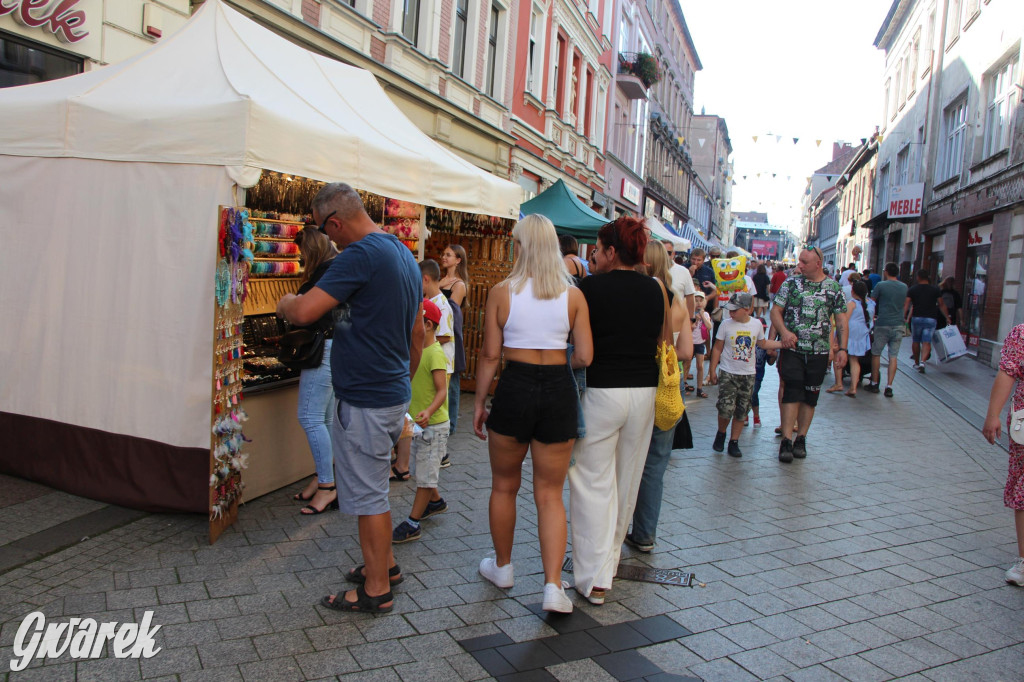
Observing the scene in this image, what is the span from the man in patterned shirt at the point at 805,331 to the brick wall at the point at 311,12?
6389 mm

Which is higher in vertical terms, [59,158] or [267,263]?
[59,158]

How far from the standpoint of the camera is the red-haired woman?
3.74 m

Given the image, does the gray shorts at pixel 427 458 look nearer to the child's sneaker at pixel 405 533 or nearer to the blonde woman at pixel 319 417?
the child's sneaker at pixel 405 533

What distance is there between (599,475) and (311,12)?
782 cm

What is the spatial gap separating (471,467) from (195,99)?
10.7 ft

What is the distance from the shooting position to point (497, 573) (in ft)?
12.6

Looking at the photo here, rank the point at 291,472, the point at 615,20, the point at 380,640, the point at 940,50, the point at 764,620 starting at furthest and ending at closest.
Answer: the point at 615,20 → the point at 940,50 → the point at 291,472 → the point at 764,620 → the point at 380,640

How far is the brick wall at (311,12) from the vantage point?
9180mm

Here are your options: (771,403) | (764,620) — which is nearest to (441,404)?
(764,620)

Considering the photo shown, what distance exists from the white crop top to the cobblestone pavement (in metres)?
1.29

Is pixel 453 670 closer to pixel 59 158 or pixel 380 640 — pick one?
pixel 380 640

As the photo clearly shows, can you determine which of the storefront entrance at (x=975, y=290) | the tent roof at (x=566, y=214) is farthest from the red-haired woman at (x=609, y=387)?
the storefront entrance at (x=975, y=290)

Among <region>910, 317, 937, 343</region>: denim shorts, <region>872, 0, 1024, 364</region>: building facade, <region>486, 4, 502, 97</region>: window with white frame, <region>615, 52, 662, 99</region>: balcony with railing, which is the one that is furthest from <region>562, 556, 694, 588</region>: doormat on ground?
<region>615, 52, 662, 99</region>: balcony with railing

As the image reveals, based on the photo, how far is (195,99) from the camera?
4.34m
